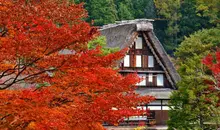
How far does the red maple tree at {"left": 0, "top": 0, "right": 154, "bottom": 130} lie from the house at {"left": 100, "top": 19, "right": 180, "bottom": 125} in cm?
1511

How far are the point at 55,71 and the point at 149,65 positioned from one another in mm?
17193

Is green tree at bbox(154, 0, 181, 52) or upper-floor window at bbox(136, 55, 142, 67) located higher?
green tree at bbox(154, 0, 181, 52)

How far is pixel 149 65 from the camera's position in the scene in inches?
1038

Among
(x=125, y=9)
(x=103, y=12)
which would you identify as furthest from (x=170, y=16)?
(x=103, y=12)

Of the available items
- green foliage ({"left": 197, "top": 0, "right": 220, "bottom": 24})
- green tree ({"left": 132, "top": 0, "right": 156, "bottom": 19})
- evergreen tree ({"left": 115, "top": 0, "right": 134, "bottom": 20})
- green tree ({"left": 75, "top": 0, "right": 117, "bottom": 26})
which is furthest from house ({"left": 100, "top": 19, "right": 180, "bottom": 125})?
green tree ({"left": 132, "top": 0, "right": 156, "bottom": 19})

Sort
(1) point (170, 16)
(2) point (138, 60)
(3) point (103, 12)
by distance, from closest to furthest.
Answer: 1. (2) point (138, 60)
2. (3) point (103, 12)
3. (1) point (170, 16)

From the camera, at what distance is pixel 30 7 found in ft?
29.8

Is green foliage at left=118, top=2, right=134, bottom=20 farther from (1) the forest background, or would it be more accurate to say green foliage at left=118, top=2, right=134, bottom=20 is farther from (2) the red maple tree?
(2) the red maple tree

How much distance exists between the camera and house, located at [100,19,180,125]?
25422mm

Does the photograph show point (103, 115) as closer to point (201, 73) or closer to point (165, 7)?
point (201, 73)

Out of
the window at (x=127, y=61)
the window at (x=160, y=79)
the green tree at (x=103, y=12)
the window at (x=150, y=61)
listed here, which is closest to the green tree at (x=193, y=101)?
the window at (x=127, y=61)

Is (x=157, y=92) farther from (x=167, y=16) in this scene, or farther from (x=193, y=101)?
(x=167, y=16)

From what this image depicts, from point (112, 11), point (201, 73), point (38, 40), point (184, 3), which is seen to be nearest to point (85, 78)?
point (38, 40)

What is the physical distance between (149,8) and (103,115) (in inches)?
1798
